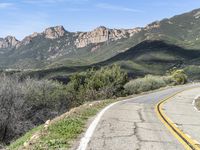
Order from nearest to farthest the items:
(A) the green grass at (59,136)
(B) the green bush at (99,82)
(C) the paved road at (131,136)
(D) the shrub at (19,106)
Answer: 1. (A) the green grass at (59,136)
2. (C) the paved road at (131,136)
3. (D) the shrub at (19,106)
4. (B) the green bush at (99,82)

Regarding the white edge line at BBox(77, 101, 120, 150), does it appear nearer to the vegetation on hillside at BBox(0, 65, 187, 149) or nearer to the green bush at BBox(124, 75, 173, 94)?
the vegetation on hillside at BBox(0, 65, 187, 149)

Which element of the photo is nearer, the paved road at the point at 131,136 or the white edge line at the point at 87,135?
the white edge line at the point at 87,135

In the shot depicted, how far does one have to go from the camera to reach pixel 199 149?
10305mm

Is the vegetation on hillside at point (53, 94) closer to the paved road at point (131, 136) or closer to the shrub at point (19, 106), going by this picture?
the shrub at point (19, 106)

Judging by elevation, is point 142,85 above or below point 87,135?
below

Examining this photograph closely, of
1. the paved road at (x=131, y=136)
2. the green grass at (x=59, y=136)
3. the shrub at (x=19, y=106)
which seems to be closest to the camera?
the green grass at (x=59, y=136)

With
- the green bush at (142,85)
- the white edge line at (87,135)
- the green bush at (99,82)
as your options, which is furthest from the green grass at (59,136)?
the green bush at (142,85)

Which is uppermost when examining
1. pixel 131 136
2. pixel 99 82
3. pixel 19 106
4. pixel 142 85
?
pixel 131 136

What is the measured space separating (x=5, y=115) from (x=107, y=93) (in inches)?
934

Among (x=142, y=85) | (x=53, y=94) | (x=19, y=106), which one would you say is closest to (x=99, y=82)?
(x=142, y=85)

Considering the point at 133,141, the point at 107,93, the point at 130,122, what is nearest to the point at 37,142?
the point at 133,141

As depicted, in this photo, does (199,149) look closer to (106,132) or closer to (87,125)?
(106,132)

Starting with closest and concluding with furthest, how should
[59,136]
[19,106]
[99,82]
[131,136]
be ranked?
[59,136]
[131,136]
[19,106]
[99,82]

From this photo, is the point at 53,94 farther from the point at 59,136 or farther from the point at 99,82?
the point at 59,136
